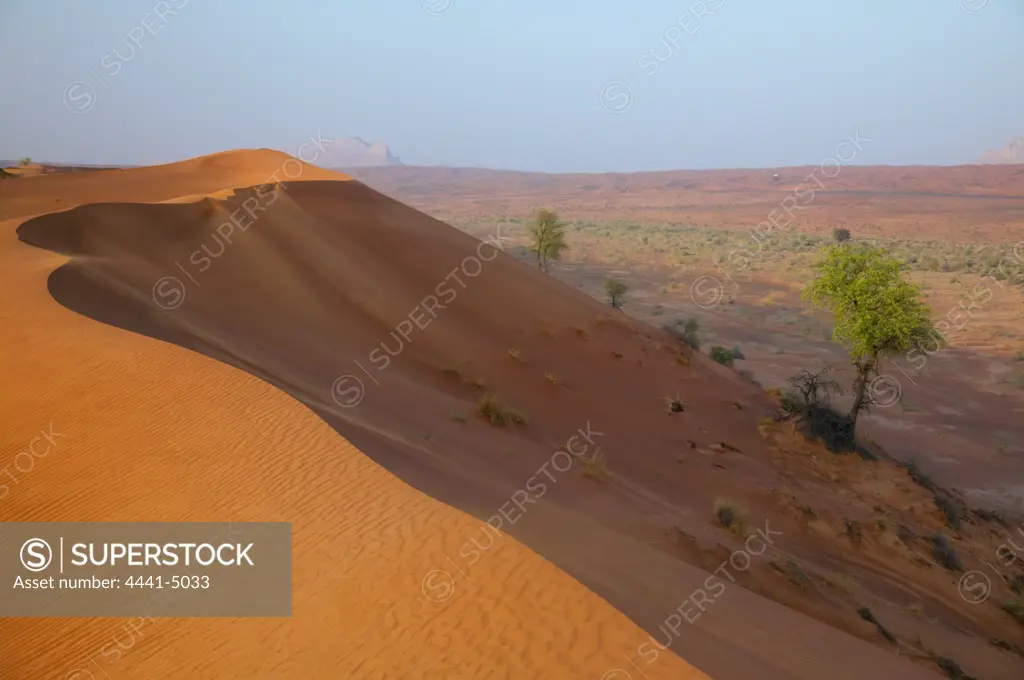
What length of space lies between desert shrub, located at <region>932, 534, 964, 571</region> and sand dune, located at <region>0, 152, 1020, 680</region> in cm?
94

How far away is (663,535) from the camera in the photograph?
8.44m

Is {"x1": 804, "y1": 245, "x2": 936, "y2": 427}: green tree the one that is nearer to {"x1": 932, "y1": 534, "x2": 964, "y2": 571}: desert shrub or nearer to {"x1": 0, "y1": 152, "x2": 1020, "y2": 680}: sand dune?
{"x1": 0, "y1": 152, "x2": 1020, "y2": 680}: sand dune

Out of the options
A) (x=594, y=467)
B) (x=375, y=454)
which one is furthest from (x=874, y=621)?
(x=375, y=454)

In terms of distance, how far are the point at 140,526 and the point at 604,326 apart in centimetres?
1451

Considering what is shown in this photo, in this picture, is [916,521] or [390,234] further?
[390,234]

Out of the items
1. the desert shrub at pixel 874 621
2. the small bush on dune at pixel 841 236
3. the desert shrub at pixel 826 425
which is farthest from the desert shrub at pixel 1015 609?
the small bush on dune at pixel 841 236

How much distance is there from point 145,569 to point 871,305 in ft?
44.2

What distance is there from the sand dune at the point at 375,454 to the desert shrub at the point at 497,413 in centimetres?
29

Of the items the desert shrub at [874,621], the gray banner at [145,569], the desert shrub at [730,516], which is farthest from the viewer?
the desert shrub at [730,516]

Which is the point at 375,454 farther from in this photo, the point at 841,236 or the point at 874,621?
the point at 841,236

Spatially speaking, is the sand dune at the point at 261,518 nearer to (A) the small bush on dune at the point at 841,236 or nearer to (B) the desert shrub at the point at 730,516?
(B) the desert shrub at the point at 730,516

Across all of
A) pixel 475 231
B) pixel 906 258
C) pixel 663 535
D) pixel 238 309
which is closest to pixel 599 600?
pixel 663 535

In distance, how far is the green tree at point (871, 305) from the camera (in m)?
13.4

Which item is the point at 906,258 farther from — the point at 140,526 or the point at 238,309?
the point at 140,526
